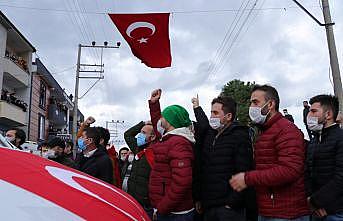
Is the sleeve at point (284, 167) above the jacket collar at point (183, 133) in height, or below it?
below

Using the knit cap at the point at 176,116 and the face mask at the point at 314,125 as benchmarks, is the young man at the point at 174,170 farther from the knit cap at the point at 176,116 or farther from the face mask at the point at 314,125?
the face mask at the point at 314,125

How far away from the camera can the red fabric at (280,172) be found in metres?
3.03

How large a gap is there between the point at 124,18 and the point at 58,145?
7.00 ft

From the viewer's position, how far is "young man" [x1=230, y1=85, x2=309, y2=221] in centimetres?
303

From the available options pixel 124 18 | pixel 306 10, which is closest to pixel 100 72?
pixel 306 10

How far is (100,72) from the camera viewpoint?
37.2 metres

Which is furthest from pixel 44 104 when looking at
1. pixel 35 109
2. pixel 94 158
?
pixel 94 158

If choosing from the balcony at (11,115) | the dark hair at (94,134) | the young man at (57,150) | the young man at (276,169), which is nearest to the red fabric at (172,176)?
the young man at (276,169)

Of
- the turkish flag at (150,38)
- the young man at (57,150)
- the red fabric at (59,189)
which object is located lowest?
the red fabric at (59,189)

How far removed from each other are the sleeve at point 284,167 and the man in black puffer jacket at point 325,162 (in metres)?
0.25

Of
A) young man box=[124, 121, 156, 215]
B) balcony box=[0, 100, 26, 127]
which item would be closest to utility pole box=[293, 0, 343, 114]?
young man box=[124, 121, 156, 215]

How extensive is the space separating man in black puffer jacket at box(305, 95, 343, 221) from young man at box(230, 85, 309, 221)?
15cm

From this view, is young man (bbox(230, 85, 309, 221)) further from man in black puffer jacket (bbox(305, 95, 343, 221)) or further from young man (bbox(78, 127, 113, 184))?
young man (bbox(78, 127, 113, 184))

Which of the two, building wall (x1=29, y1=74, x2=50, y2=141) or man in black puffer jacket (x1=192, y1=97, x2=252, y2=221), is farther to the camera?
building wall (x1=29, y1=74, x2=50, y2=141)
